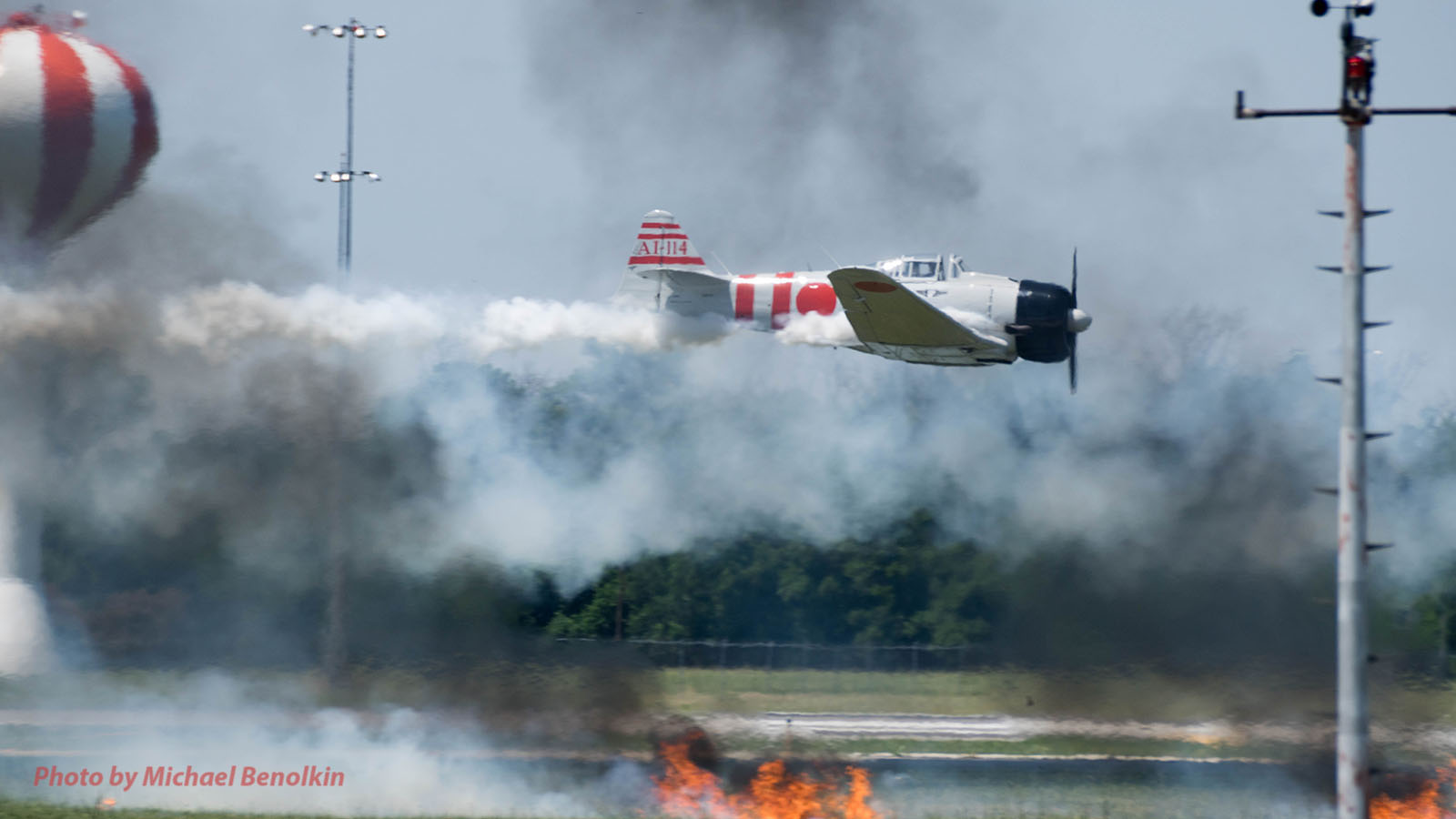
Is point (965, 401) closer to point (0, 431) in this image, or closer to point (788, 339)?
point (788, 339)

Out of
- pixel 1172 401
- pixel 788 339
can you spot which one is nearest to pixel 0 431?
pixel 788 339

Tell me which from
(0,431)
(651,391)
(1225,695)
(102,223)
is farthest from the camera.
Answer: (102,223)

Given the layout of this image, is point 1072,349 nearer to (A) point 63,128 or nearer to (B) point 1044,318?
(B) point 1044,318

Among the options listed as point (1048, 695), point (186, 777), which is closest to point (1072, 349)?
point (1048, 695)

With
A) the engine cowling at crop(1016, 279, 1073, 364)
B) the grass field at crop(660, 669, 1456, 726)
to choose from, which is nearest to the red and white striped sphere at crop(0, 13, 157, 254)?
the grass field at crop(660, 669, 1456, 726)

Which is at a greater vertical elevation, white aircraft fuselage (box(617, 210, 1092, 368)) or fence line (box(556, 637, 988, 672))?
white aircraft fuselage (box(617, 210, 1092, 368))

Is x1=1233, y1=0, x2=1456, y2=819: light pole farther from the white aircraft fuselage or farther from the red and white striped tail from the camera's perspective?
the red and white striped tail
